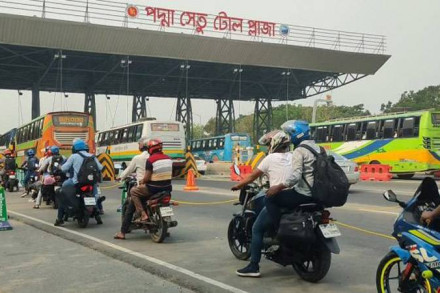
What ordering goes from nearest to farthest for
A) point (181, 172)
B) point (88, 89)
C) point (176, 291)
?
point (176, 291) < point (181, 172) < point (88, 89)

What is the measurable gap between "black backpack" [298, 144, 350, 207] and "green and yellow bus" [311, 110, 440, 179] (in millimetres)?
18805

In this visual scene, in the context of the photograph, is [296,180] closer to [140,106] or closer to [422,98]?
[140,106]

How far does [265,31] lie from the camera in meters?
35.4

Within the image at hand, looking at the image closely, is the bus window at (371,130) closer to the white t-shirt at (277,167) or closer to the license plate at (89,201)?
the license plate at (89,201)

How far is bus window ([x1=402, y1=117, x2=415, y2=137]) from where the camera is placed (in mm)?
22969

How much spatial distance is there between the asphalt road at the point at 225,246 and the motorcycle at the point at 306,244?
0.17m

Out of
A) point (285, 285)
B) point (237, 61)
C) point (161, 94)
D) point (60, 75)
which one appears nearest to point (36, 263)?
point (285, 285)

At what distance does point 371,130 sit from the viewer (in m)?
25.2

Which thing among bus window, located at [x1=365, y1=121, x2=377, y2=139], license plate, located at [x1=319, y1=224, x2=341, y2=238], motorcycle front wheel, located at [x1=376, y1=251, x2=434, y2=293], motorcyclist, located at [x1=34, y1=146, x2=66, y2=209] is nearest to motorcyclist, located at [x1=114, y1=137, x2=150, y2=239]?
license plate, located at [x1=319, y1=224, x2=341, y2=238]

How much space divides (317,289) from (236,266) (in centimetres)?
133

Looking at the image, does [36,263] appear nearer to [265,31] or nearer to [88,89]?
[265,31]

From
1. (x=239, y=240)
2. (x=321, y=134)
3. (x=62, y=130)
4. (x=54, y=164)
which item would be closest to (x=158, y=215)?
(x=239, y=240)

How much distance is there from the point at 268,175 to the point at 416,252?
2006 millimetres

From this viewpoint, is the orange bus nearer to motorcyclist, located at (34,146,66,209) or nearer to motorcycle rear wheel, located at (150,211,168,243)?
motorcyclist, located at (34,146,66,209)
